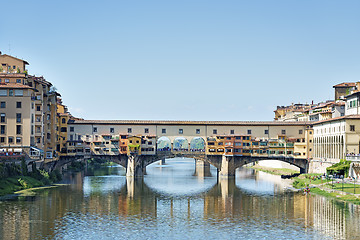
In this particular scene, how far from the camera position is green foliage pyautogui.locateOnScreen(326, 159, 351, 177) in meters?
90.1

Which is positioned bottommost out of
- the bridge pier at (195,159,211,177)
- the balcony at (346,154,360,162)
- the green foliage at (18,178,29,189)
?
the bridge pier at (195,159,211,177)

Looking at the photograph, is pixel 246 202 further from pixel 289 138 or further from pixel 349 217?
pixel 289 138

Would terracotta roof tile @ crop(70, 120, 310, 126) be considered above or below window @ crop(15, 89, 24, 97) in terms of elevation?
below

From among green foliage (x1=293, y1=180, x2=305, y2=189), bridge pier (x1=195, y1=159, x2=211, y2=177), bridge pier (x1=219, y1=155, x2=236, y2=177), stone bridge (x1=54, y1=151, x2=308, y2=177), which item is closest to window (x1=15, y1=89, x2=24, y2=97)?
stone bridge (x1=54, y1=151, x2=308, y2=177)

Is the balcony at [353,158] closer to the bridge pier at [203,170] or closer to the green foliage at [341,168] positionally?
the green foliage at [341,168]

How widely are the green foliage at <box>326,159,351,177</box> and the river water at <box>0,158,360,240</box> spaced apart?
10293 millimetres

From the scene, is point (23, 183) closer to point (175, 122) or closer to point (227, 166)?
point (175, 122)

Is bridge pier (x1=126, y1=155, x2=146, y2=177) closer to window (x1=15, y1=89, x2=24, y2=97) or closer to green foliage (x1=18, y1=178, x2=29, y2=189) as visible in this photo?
window (x1=15, y1=89, x2=24, y2=97)

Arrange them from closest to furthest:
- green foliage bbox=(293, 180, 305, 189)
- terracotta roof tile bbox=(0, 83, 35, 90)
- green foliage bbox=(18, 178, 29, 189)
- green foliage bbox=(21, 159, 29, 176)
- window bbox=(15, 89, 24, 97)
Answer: green foliage bbox=(18, 178, 29, 189), green foliage bbox=(21, 159, 29, 176), green foliage bbox=(293, 180, 305, 189), terracotta roof tile bbox=(0, 83, 35, 90), window bbox=(15, 89, 24, 97)

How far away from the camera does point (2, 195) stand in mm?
75000

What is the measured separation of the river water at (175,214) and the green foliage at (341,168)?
10.3 meters

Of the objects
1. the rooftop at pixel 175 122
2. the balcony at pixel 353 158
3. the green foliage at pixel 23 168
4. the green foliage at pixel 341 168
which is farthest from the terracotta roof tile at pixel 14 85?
the balcony at pixel 353 158

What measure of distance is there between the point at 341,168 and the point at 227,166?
1179 inches

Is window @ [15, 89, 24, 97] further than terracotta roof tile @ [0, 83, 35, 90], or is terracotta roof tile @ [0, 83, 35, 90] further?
window @ [15, 89, 24, 97]
